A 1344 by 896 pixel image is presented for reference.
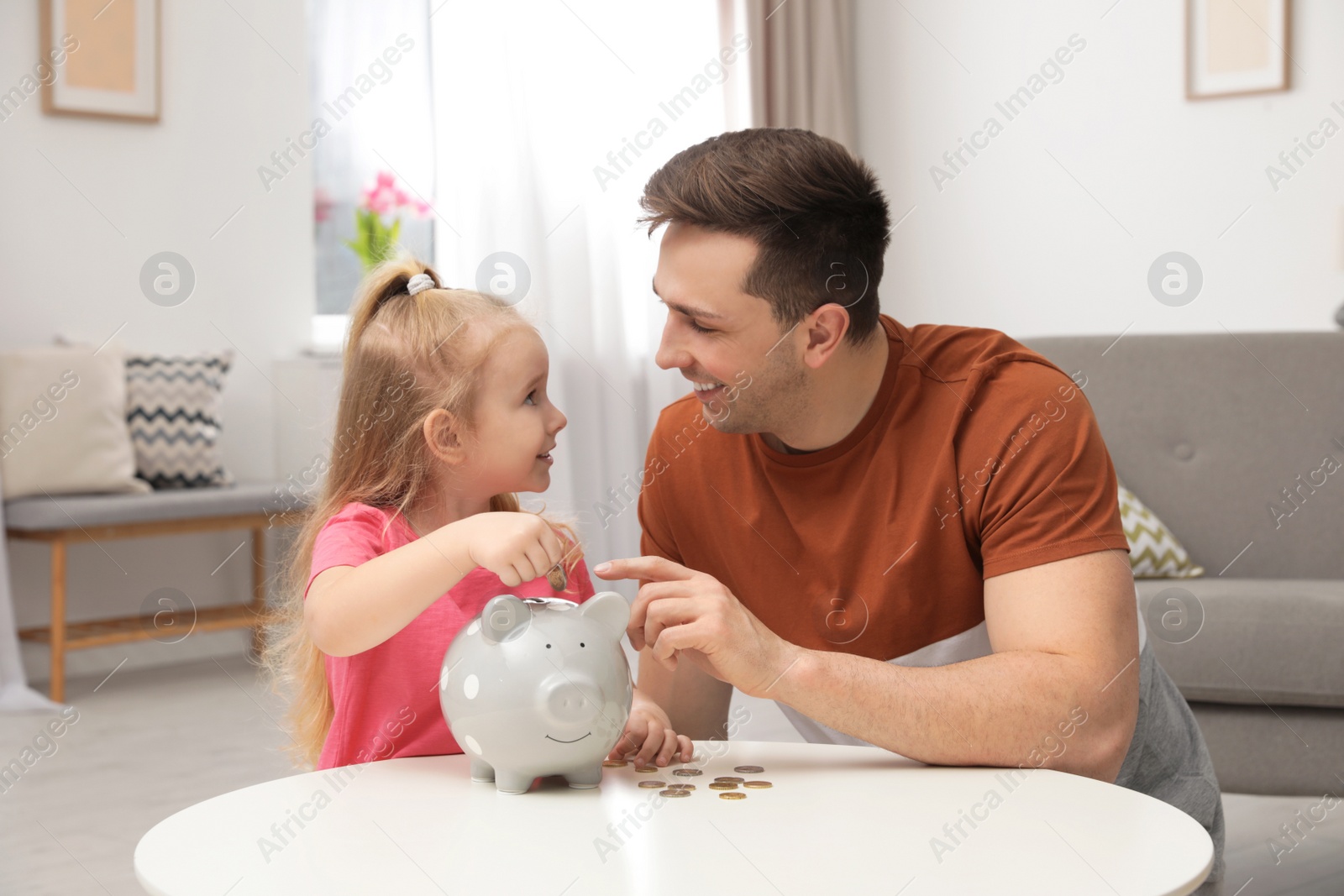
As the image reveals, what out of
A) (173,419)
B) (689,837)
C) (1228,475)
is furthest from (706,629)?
(173,419)

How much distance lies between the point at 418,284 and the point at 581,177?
2745mm

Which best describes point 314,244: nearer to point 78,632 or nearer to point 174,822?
point 78,632

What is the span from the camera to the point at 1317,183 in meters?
3.60

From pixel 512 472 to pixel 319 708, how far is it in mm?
314

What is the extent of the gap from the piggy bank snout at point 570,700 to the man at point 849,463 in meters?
0.31

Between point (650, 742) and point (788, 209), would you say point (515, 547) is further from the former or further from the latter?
point (788, 209)

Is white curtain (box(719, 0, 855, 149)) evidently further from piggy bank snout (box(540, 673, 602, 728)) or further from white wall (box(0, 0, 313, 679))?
piggy bank snout (box(540, 673, 602, 728))

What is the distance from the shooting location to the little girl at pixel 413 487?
1.13 meters

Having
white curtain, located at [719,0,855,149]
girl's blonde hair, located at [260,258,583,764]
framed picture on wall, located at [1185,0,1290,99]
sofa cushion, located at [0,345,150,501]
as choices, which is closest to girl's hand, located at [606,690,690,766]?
girl's blonde hair, located at [260,258,583,764]

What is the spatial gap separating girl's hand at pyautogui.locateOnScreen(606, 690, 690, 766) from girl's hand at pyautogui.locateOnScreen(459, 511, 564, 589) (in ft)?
0.62

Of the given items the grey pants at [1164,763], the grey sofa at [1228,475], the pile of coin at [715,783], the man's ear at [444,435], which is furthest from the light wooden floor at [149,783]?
the pile of coin at [715,783]

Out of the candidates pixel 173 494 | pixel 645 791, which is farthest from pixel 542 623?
pixel 173 494

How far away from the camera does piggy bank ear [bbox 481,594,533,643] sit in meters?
0.92

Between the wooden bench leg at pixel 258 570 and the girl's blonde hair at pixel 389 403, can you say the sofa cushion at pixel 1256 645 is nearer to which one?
the girl's blonde hair at pixel 389 403
